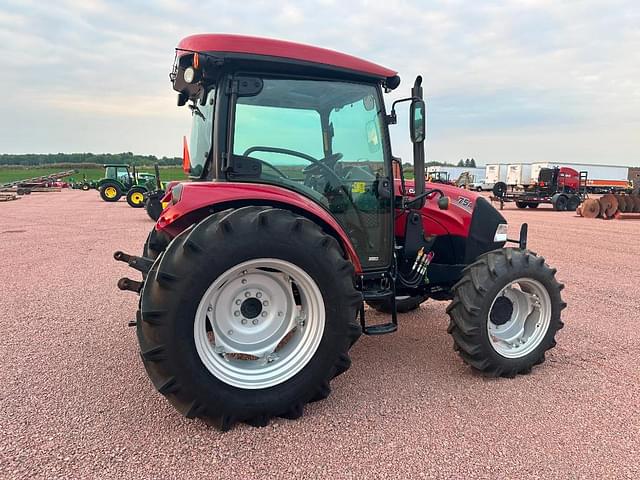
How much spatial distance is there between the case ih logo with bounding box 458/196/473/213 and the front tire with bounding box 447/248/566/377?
1.95ft

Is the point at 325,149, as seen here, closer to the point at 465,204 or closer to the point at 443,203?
the point at 443,203

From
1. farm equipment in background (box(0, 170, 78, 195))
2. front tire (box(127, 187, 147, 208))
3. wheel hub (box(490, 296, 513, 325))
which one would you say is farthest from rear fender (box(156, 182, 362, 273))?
farm equipment in background (box(0, 170, 78, 195))

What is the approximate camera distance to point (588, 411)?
2945mm

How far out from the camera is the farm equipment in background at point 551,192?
2333cm

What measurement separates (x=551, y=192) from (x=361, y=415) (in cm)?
2486

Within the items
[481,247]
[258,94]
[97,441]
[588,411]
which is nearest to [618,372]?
[588,411]

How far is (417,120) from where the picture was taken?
3.26m

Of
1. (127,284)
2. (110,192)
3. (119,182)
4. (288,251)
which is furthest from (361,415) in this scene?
(119,182)

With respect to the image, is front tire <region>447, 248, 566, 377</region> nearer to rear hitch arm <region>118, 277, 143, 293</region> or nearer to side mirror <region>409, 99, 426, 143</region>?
side mirror <region>409, 99, 426, 143</region>

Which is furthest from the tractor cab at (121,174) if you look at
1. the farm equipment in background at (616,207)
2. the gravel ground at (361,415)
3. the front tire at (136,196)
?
the farm equipment in background at (616,207)

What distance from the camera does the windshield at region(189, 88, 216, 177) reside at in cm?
315

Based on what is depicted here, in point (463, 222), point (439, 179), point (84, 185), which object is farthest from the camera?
point (84, 185)

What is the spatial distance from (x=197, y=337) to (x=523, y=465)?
74.9 inches

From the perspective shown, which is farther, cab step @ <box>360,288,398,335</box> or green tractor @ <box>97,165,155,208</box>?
green tractor @ <box>97,165,155,208</box>
